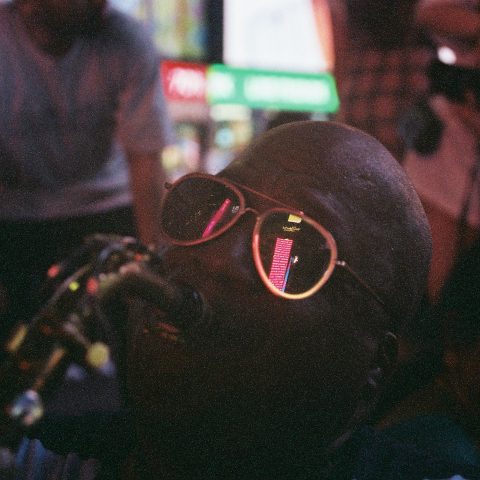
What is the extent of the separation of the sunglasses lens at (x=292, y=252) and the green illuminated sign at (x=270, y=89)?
161 inches

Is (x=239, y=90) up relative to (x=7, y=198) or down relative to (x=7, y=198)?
down

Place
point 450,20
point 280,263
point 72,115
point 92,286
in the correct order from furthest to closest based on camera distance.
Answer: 1. point 450,20
2. point 72,115
3. point 280,263
4. point 92,286

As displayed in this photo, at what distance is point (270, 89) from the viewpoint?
16.1 feet

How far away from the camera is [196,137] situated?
6.42m

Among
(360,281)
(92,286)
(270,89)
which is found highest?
(92,286)

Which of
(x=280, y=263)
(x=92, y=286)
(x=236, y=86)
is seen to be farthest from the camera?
(x=236, y=86)

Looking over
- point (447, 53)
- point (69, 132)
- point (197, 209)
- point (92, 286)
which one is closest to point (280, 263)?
point (197, 209)

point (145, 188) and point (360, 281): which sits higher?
point (360, 281)

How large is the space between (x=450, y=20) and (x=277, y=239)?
165 centimetres

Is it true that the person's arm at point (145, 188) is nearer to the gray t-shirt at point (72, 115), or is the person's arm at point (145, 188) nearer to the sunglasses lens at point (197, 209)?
the gray t-shirt at point (72, 115)

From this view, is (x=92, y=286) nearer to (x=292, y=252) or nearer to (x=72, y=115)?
(x=292, y=252)

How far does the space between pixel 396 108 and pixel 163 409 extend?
1987mm

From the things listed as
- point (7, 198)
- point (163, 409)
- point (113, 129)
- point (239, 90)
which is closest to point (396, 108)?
point (113, 129)

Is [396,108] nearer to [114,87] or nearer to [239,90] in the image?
[114,87]
